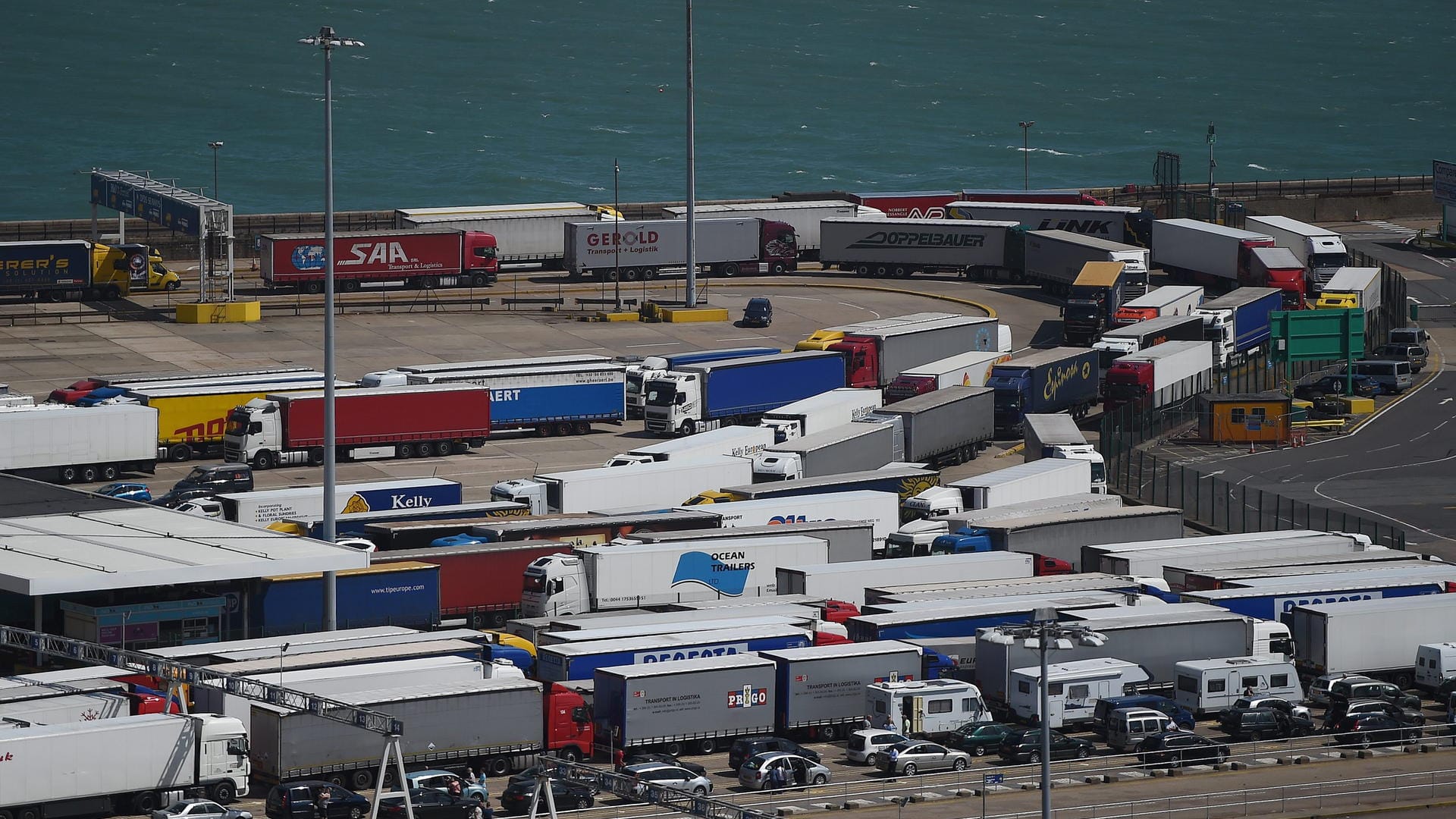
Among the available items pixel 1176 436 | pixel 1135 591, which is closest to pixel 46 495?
pixel 1135 591

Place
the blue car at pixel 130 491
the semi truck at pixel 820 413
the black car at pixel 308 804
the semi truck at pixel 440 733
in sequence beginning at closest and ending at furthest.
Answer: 1. the black car at pixel 308 804
2. the semi truck at pixel 440 733
3. the blue car at pixel 130 491
4. the semi truck at pixel 820 413

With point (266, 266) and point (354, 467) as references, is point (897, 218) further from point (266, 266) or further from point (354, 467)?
point (354, 467)

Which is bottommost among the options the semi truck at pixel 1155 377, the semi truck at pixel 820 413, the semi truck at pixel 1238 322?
the semi truck at pixel 820 413

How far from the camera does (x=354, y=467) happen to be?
212 ft

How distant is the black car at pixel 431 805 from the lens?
33.4 m

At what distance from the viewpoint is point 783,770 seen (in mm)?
37094

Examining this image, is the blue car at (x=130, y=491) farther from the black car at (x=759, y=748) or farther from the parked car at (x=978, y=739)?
the parked car at (x=978, y=739)

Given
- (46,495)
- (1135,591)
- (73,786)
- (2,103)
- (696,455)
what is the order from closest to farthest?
(73,786) < (1135,591) < (46,495) < (696,455) < (2,103)

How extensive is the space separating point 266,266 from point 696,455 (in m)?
36.7

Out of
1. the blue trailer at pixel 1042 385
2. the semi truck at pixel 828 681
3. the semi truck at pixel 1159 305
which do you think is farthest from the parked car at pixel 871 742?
the semi truck at pixel 1159 305

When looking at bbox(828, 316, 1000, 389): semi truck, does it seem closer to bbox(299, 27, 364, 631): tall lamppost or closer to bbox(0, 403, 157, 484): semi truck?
bbox(0, 403, 157, 484): semi truck

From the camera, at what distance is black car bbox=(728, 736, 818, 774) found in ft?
125

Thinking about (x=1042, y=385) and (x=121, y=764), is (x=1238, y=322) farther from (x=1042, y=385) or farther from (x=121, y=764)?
(x=121, y=764)

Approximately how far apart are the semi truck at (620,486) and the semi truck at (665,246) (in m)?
37.5
